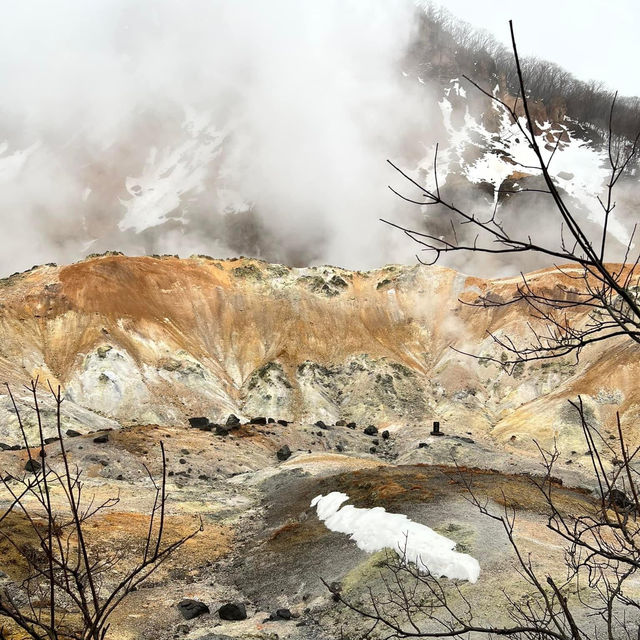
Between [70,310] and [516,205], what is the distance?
129783 mm

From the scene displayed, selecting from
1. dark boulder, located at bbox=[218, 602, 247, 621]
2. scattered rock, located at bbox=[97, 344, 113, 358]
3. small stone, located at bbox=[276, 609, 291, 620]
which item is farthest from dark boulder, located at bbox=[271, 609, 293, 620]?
scattered rock, located at bbox=[97, 344, 113, 358]

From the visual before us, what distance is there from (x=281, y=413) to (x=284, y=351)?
12.6 m

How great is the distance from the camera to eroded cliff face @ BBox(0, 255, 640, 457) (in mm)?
58312

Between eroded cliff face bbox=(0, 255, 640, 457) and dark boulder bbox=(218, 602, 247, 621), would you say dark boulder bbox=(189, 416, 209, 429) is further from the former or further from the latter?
dark boulder bbox=(218, 602, 247, 621)

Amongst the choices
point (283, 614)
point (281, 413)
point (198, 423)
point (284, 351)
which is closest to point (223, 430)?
point (198, 423)

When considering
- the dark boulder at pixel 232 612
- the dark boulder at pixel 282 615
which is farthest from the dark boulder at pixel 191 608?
the dark boulder at pixel 282 615

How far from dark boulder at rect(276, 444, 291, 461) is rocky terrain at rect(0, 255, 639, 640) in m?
0.30

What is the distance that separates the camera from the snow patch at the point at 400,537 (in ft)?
46.8

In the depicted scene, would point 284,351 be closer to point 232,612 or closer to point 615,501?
point 232,612

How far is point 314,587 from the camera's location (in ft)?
51.1

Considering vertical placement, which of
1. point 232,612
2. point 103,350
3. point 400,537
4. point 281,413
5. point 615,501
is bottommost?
point 615,501

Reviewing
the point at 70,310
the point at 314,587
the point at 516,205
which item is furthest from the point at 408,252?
the point at 314,587

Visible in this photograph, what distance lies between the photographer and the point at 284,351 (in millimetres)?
76125

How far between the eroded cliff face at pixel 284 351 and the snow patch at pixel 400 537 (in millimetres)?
34555
